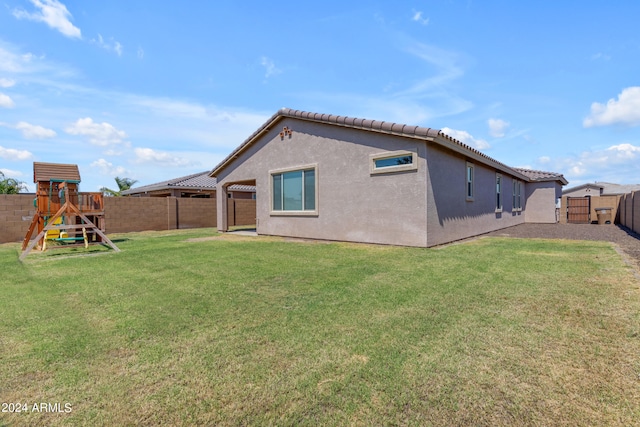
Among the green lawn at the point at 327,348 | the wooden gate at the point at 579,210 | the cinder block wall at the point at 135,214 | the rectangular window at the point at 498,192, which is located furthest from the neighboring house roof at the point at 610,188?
the cinder block wall at the point at 135,214

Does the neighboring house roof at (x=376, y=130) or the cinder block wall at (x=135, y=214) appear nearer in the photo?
the neighboring house roof at (x=376, y=130)

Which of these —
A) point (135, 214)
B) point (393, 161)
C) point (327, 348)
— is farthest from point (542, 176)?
point (135, 214)

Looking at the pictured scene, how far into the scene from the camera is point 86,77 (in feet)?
35.4

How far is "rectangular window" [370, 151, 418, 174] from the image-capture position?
8.95 metres

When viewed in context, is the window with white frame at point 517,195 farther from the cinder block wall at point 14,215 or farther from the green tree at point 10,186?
the green tree at point 10,186

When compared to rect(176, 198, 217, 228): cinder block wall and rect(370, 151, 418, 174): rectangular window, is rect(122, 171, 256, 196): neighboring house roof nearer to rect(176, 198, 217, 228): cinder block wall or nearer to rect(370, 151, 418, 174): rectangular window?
rect(176, 198, 217, 228): cinder block wall

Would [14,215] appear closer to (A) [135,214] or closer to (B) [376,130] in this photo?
(A) [135,214]

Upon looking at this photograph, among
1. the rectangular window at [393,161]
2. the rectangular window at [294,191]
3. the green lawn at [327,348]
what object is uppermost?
the rectangular window at [393,161]

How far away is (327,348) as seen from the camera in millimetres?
2787

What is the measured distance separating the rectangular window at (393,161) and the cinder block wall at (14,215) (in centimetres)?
1416

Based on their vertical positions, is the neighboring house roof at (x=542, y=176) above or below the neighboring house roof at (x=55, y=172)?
above

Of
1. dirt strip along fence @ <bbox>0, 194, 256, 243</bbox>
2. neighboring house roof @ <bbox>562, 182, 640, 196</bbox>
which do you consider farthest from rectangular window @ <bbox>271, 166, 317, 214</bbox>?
neighboring house roof @ <bbox>562, 182, 640, 196</bbox>

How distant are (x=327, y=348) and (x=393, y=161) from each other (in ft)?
24.6

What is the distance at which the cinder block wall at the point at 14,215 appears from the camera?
12.5 meters
